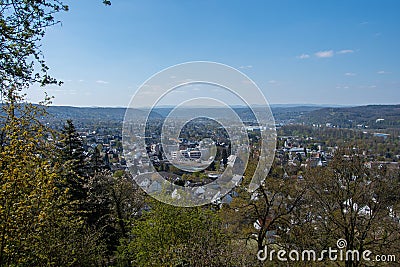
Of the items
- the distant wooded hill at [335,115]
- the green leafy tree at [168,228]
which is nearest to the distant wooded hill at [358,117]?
the distant wooded hill at [335,115]

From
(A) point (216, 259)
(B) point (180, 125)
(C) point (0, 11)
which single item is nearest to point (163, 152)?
(B) point (180, 125)

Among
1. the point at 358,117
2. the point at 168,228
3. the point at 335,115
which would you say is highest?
the point at 335,115

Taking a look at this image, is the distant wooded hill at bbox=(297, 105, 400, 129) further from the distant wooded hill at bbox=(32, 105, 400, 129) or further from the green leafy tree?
the green leafy tree

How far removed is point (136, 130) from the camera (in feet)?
20.2

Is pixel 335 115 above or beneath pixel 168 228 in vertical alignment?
above

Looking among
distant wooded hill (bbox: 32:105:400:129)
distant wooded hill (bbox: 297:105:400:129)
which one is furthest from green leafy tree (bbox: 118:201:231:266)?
distant wooded hill (bbox: 297:105:400:129)

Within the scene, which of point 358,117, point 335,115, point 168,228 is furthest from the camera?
point 335,115

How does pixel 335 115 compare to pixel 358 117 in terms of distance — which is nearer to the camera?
pixel 358 117

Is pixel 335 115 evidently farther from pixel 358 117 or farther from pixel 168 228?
pixel 168 228

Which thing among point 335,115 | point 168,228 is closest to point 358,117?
point 335,115

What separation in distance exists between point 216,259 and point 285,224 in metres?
5.00

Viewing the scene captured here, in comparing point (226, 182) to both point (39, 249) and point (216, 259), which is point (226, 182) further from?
point (39, 249)

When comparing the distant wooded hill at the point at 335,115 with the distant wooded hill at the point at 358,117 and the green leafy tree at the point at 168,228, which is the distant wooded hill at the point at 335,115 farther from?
the green leafy tree at the point at 168,228

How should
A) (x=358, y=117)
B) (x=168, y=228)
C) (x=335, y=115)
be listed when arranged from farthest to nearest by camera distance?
1. (x=335, y=115)
2. (x=358, y=117)
3. (x=168, y=228)
